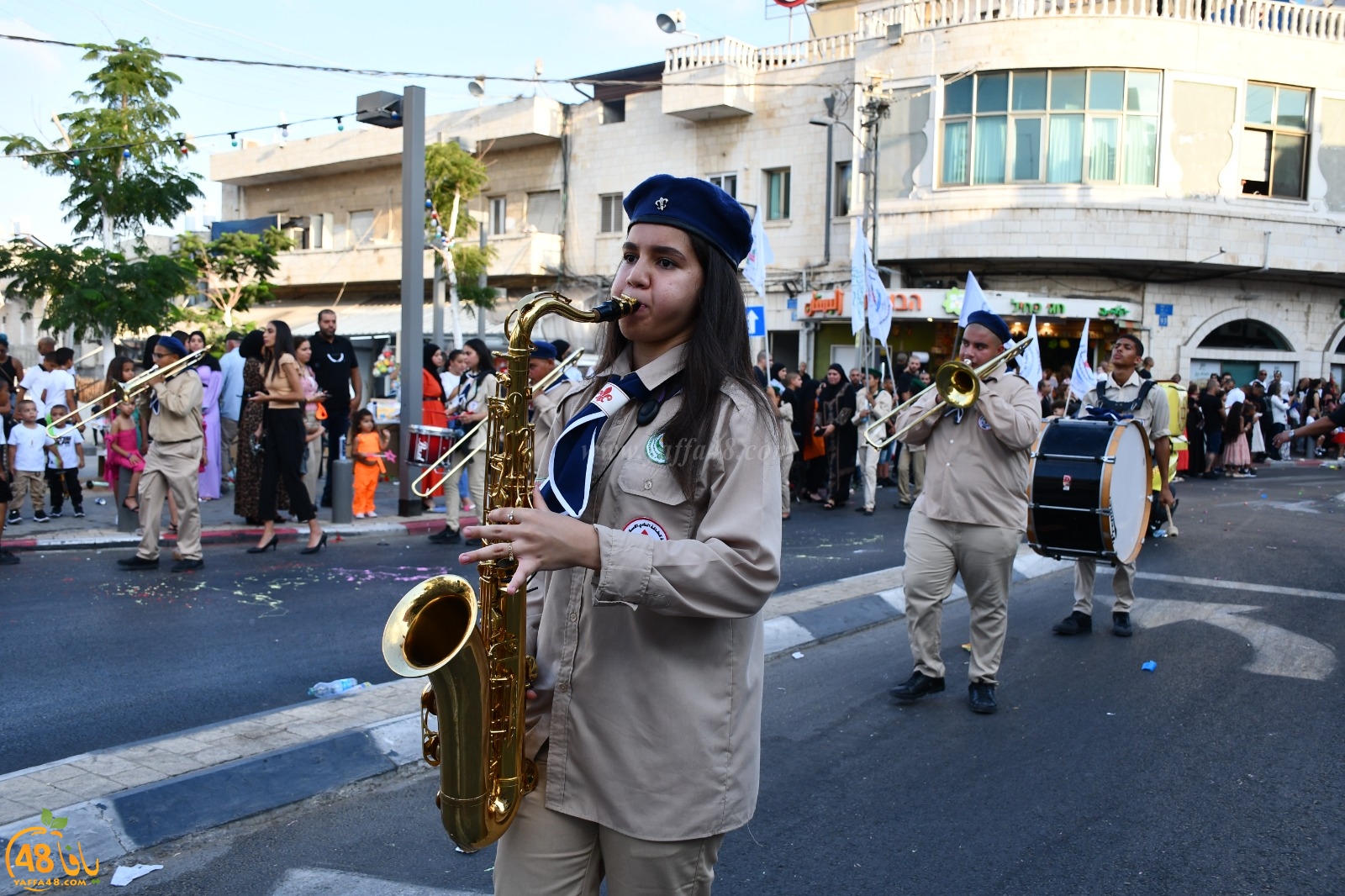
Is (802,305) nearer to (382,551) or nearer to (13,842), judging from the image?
(382,551)

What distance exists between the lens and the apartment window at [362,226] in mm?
36938

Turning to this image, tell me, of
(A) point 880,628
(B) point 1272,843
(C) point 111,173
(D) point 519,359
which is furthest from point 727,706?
(C) point 111,173

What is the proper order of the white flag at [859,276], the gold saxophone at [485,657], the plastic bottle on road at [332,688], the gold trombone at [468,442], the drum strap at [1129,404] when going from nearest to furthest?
1. the gold saxophone at [485,657]
2. the plastic bottle on road at [332,688]
3. the drum strap at [1129,404]
4. the gold trombone at [468,442]
5. the white flag at [859,276]

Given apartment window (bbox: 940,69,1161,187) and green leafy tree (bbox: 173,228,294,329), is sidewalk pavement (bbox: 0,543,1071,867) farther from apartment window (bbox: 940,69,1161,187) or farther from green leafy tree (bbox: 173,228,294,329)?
green leafy tree (bbox: 173,228,294,329)

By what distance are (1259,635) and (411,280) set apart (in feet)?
30.4

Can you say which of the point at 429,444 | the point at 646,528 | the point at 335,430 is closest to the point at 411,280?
the point at 335,430

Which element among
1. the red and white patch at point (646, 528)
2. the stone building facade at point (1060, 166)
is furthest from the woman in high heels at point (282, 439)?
the stone building facade at point (1060, 166)

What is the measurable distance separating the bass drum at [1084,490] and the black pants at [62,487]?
9817 millimetres

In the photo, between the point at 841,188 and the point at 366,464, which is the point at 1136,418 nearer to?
the point at 366,464

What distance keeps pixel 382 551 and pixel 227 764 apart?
6.13 m

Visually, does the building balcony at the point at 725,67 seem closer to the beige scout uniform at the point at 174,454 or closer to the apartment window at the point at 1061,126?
the apartment window at the point at 1061,126

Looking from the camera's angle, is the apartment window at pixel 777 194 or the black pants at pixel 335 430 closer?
the black pants at pixel 335 430

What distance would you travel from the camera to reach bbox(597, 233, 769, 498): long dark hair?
7.05ft

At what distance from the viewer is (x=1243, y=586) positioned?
362 inches
